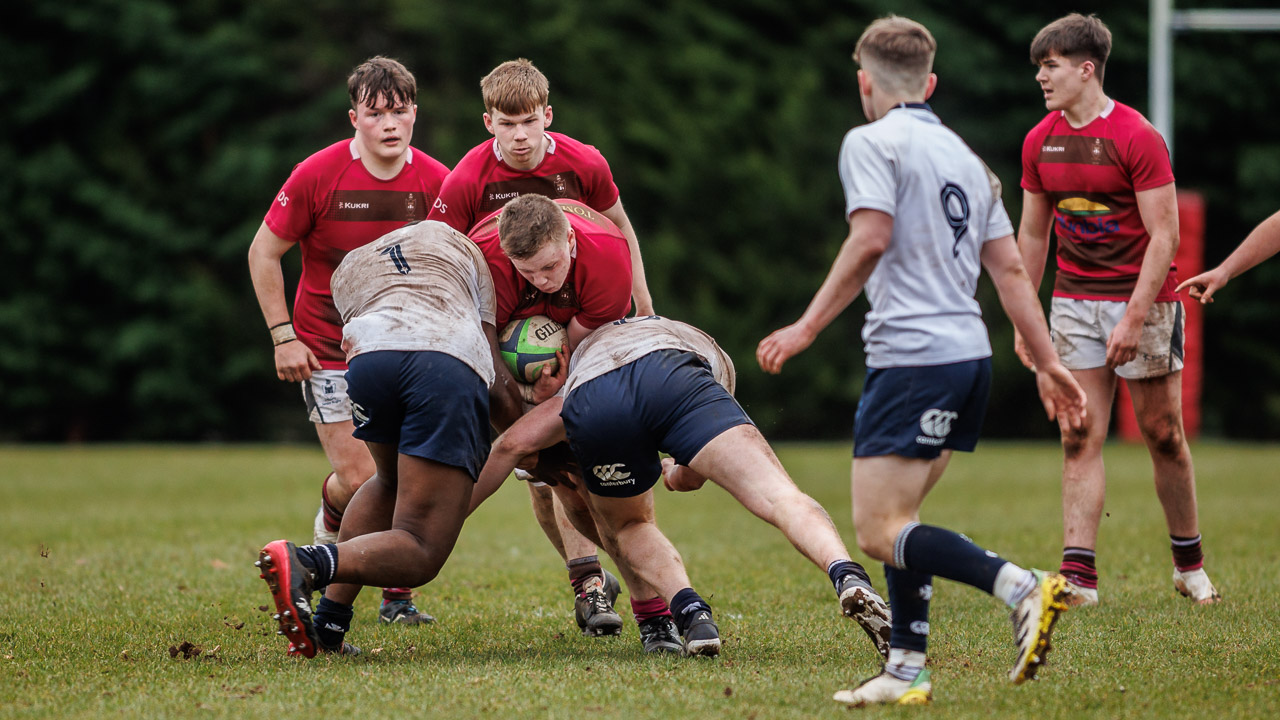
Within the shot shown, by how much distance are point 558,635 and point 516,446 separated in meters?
0.91

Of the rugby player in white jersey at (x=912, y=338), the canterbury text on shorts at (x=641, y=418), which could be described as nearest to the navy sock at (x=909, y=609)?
the rugby player in white jersey at (x=912, y=338)

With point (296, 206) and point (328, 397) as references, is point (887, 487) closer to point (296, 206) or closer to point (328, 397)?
point (328, 397)

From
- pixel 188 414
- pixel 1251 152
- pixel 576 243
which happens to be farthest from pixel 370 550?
pixel 1251 152

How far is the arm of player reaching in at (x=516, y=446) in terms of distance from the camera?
4.62 metres

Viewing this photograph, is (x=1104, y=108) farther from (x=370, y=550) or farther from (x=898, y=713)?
(x=370, y=550)

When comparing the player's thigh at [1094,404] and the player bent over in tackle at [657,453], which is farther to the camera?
the player's thigh at [1094,404]

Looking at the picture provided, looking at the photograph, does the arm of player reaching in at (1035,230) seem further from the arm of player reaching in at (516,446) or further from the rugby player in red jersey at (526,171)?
the arm of player reaching in at (516,446)

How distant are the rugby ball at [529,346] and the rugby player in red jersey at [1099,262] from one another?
6.60ft

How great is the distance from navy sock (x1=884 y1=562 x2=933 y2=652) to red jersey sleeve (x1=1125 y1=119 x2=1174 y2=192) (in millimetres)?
2494

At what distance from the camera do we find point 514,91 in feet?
16.7

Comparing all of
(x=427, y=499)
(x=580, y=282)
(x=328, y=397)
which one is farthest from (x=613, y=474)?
(x=328, y=397)

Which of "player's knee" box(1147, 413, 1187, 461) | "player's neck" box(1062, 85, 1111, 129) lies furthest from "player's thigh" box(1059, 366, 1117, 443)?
"player's neck" box(1062, 85, 1111, 129)

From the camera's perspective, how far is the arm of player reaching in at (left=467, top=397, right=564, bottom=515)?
15.2 ft

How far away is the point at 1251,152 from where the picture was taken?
22125 millimetres
